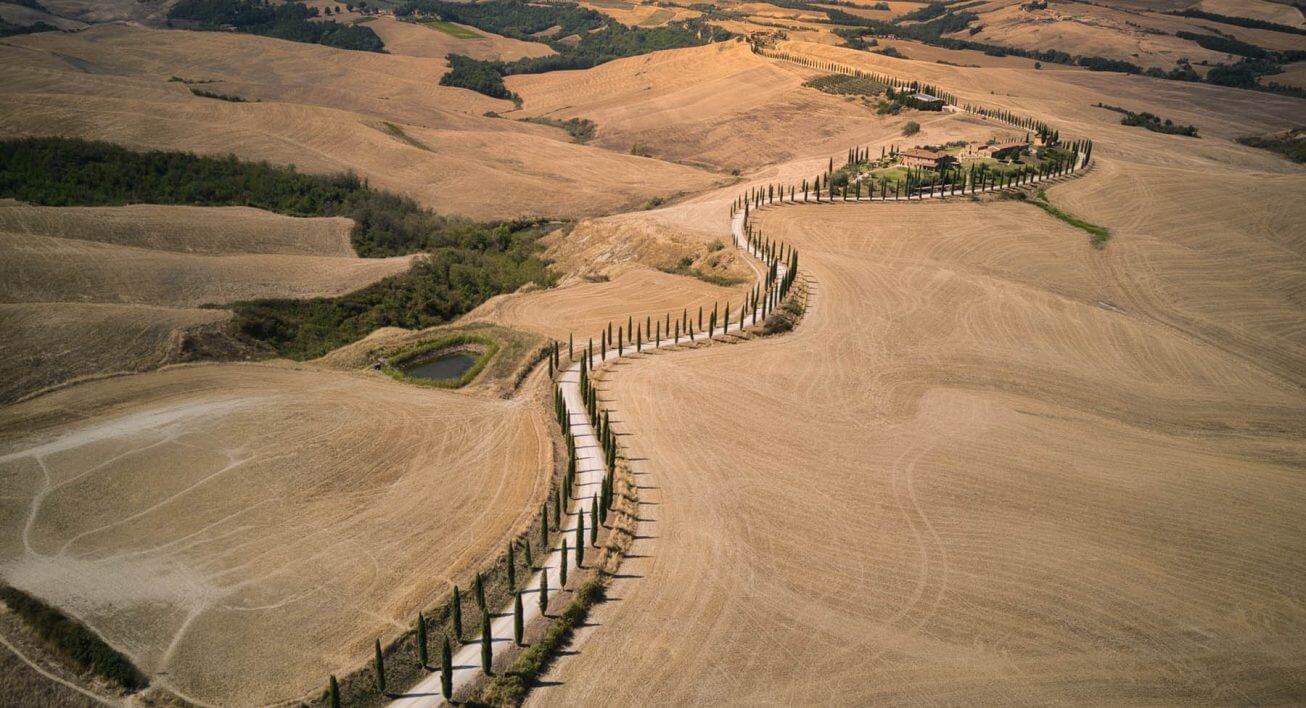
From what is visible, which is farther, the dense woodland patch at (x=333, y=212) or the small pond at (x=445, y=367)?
A: the dense woodland patch at (x=333, y=212)

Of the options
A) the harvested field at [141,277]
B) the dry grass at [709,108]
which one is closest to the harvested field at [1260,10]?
the dry grass at [709,108]

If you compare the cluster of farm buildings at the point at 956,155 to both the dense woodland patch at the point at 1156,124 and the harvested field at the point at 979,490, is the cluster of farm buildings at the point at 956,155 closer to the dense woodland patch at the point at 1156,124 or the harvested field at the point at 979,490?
the harvested field at the point at 979,490

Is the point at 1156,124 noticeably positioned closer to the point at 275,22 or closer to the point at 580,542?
the point at 580,542

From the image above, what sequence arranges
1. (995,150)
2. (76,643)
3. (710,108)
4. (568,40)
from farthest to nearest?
(568,40), (710,108), (995,150), (76,643)

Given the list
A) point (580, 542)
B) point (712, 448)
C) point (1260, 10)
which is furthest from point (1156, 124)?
point (1260, 10)

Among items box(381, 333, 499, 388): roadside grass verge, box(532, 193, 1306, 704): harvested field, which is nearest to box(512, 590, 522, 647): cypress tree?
box(532, 193, 1306, 704): harvested field

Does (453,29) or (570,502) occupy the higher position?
(453,29)

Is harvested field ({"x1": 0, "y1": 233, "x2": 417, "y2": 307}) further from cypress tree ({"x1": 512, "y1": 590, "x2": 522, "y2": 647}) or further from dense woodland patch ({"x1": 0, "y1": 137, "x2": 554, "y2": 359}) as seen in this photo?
cypress tree ({"x1": 512, "y1": 590, "x2": 522, "y2": 647})
